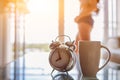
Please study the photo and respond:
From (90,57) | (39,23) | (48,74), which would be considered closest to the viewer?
(90,57)

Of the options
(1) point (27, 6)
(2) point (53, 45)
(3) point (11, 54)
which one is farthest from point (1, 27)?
(2) point (53, 45)

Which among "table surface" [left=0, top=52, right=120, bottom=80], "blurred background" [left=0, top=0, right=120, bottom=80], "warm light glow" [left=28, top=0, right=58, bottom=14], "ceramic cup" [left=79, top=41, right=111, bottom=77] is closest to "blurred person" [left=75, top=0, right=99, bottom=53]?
"table surface" [left=0, top=52, right=120, bottom=80]

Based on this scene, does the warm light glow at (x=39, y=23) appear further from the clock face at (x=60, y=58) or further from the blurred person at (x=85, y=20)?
the clock face at (x=60, y=58)

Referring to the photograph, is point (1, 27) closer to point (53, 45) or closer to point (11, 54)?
point (11, 54)

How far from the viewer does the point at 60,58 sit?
842 mm

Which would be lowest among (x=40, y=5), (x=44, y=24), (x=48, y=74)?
(x=48, y=74)

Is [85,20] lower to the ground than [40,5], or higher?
lower

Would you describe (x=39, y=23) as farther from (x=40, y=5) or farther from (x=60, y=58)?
(x=60, y=58)

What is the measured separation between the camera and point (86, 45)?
2.34ft

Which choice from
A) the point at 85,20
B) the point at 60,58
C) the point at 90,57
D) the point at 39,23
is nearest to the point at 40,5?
the point at 39,23

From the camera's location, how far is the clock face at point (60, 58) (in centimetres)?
84

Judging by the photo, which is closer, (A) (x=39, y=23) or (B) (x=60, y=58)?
(B) (x=60, y=58)

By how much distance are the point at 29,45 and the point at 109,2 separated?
2062mm

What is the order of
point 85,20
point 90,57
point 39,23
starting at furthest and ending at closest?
point 39,23, point 85,20, point 90,57
